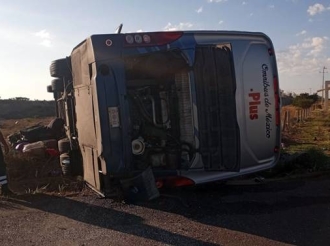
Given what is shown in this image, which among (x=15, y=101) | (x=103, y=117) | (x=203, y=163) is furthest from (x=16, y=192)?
(x=15, y=101)

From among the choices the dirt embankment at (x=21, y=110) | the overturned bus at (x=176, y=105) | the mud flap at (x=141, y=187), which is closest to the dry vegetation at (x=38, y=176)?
the overturned bus at (x=176, y=105)

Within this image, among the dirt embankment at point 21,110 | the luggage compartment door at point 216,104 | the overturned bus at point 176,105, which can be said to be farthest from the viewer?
the dirt embankment at point 21,110

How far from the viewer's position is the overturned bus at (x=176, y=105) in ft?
18.1

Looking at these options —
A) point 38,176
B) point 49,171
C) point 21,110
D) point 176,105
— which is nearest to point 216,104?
point 176,105

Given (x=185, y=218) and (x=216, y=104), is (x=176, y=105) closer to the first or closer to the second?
(x=216, y=104)

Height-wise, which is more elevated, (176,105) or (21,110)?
(21,110)

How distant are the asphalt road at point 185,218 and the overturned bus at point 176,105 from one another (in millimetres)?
457

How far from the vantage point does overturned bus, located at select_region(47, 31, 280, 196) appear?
5.53 meters

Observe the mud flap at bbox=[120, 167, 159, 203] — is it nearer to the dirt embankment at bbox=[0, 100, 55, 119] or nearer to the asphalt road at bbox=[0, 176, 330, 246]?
the asphalt road at bbox=[0, 176, 330, 246]

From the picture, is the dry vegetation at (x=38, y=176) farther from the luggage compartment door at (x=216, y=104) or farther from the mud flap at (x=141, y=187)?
the luggage compartment door at (x=216, y=104)

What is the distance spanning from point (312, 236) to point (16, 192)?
5.14 meters

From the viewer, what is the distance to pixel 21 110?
50.9 meters

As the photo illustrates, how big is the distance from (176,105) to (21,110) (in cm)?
4831

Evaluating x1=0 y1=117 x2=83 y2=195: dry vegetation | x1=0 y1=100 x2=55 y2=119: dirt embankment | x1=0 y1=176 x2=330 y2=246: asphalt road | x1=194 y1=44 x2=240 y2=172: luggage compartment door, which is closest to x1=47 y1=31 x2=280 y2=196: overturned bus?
x1=194 y1=44 x2=240 y2=172: luggage compartment door
